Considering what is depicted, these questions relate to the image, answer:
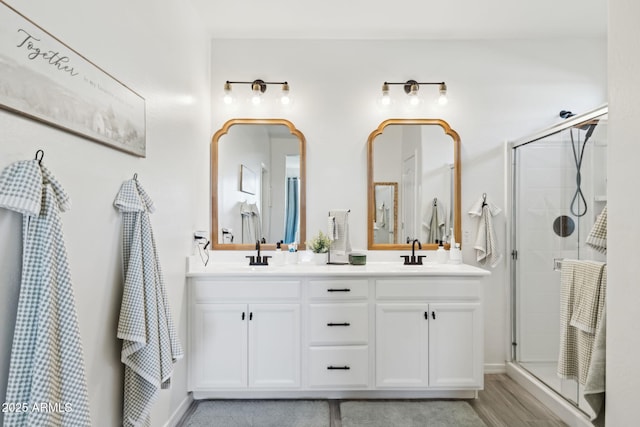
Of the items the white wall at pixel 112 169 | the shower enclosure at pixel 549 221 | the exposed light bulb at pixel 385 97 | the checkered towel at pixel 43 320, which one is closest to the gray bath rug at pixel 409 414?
the shower enclosure at pixel 549 221

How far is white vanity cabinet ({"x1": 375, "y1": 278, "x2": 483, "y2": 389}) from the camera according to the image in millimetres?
2451

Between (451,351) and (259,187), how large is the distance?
185 cm

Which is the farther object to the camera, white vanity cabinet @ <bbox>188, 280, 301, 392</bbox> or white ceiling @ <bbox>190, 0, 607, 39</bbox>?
white ceiling @ <bbox>190, 0, 607, 39</bbox>

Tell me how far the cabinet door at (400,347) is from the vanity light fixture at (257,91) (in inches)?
69.6

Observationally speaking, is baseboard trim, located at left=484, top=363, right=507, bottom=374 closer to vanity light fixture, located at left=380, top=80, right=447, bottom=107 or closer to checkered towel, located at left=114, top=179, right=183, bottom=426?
vanity light fixture, located at left=380, top=80, right=447, bottom=107

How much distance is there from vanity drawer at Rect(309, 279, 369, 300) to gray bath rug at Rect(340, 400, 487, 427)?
0.72m

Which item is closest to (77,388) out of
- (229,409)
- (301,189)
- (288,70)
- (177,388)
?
(177,388)

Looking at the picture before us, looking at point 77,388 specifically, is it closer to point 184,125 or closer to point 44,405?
point 44,405

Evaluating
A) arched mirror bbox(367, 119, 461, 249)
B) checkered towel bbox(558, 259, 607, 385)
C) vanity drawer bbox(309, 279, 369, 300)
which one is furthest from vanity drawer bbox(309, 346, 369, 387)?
checkered towel bbox(558, 259, 607, 385)

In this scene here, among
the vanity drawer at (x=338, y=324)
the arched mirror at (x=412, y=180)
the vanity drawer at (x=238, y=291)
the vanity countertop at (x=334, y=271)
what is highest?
the arched mirror at (x=412, y=180)

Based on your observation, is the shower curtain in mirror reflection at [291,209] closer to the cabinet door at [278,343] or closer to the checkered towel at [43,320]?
Result: the cabinet door at [278,343]

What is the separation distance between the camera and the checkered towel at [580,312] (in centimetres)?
185

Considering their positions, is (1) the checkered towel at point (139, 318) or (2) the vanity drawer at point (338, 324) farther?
(2) the vanity drawer at point (338, 324)

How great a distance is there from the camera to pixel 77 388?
1102mm
